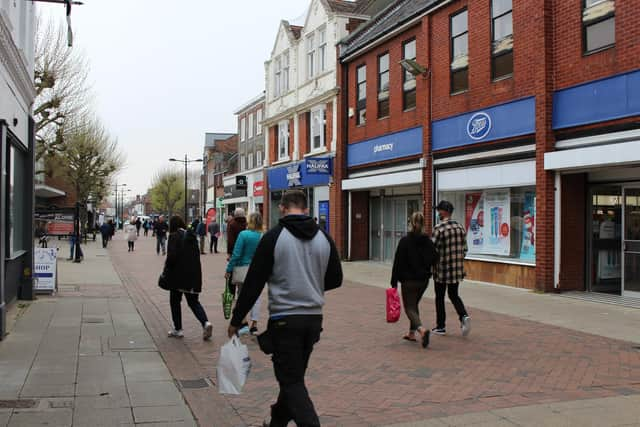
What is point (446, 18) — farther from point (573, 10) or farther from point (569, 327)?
point (569, 327)

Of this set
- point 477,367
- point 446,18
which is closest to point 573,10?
point 446,18

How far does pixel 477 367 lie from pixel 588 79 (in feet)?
25.7

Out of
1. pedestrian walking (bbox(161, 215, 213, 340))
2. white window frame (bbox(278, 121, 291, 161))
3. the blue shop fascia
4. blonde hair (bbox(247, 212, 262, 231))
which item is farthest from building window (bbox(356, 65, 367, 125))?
pedestrian walking (bbox(161, 215, 213, 340))

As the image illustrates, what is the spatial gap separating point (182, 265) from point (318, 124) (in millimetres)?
18476

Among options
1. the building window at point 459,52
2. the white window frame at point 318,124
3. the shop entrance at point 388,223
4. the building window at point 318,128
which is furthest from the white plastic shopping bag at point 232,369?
the building window at point 318,128

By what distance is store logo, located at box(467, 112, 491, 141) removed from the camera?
15245 mm

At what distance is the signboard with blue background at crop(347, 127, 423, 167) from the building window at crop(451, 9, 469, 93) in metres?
2.10

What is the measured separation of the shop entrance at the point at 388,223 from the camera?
820 inches

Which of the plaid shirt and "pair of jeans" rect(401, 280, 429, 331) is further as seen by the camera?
the plaid shirt

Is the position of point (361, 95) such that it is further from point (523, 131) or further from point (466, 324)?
point (466, 324)

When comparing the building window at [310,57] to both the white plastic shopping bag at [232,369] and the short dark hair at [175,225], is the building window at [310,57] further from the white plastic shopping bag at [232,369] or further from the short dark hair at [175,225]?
the white plastic shopping bag at [232,369]

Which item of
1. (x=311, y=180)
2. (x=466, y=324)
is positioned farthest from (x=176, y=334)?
(x=311, y=180)

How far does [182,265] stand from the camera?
27.4 ft

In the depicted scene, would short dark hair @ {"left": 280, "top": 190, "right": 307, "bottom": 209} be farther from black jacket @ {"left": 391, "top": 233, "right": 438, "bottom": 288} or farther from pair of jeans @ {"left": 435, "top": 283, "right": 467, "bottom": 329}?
pair of jeans @ {"left": 435, "top": 283, "right": 467, "bottom": 329}
